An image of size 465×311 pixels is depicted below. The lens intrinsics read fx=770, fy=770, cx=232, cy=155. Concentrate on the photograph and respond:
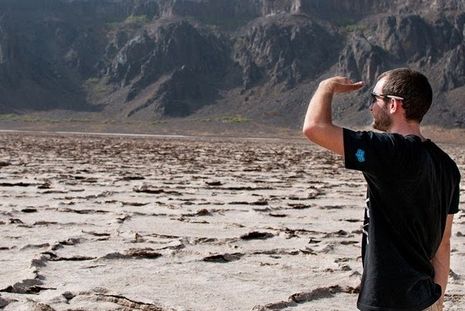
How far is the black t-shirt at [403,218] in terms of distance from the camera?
2.57 metres

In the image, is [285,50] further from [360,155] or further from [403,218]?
[360,155]

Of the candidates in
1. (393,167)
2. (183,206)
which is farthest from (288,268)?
(183,206)

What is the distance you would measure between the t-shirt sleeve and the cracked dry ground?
5.59 feet

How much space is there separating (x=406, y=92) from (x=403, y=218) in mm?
434

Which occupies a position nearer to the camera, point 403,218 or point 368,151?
point 368,151

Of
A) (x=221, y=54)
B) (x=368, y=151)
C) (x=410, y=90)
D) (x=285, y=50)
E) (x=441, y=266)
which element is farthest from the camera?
(x=221, y=54)

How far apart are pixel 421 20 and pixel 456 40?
7212 mm

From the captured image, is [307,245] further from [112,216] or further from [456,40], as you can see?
[456,40]

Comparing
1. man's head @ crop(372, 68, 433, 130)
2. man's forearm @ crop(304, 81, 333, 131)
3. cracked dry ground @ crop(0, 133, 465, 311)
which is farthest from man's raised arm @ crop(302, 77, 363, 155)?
cracked dry ground @ crop(0, 133, 465, 311)

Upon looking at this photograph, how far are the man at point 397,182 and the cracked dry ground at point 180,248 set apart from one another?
1441 millimetres

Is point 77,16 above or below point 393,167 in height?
above

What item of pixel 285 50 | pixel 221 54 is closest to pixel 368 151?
pixel 285 50

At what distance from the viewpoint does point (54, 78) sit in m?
143

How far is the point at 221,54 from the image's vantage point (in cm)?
14650
